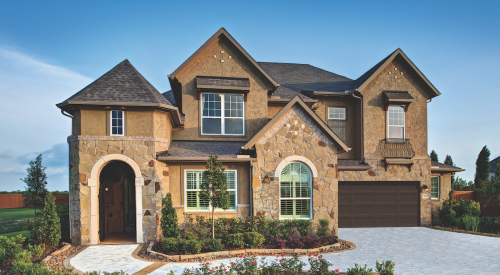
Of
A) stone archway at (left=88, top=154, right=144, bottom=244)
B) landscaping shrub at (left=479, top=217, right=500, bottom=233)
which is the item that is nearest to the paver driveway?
stone archway at (left=88, top=154, right=144, bottom=244)

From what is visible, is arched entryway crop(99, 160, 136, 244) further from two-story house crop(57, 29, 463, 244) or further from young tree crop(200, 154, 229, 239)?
young tree crop(200, 154, 229, 239)

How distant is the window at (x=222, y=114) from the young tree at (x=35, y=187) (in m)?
6.75

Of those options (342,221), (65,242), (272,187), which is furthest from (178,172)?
(342,221)

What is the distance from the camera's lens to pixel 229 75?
14.6 m

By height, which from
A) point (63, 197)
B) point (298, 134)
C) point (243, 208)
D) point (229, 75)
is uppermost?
point (229, 75)

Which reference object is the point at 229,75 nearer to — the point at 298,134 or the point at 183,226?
the point at 298,134

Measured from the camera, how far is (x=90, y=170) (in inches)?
460

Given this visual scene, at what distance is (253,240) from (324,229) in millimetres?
3165

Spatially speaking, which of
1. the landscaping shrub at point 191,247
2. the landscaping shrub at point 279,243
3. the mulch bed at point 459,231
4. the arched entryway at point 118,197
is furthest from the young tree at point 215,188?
the mulch bed at point 459,231

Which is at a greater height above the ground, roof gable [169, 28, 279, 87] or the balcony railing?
roof gable [169, 28, 279, 87]

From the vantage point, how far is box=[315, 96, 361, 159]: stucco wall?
16688 millimetres

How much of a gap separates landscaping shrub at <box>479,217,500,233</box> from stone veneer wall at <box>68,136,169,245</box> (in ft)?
53.0

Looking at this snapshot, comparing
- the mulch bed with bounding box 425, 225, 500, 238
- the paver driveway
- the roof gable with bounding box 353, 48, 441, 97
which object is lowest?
the mulch bed with bounding box 425, 225, 500, 238

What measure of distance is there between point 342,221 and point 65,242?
12.6m
